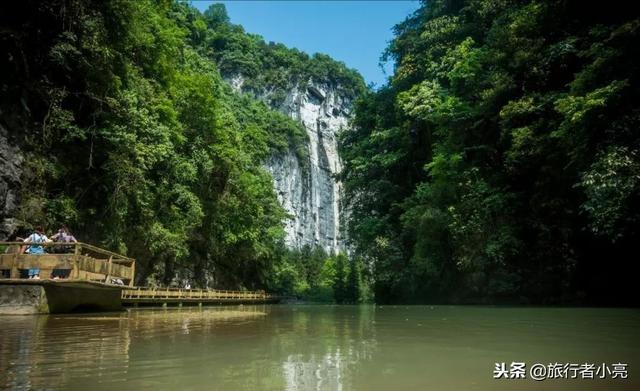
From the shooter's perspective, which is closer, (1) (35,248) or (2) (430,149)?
(1) (35,248)

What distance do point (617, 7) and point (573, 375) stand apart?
52.5ft

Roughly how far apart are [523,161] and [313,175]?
81178 mm

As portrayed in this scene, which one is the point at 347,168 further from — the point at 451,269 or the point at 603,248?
the point at 603,248

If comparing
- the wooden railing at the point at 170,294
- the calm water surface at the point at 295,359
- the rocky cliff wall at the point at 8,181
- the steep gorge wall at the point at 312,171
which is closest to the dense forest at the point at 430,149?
the rocky cliff wall at the point at 8,181

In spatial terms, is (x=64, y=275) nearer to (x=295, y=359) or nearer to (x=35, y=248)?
(x=35, y=248)

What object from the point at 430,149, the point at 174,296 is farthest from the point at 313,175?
the point at 174,296

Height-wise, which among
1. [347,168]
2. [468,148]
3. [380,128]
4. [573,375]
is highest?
[380,128]

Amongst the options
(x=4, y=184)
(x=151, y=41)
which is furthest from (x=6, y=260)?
(x=151, y=41)

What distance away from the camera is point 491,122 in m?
19.9

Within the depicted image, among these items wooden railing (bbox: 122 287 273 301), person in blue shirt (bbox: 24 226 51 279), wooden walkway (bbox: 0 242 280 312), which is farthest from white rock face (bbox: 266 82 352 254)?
person in blue shirt (bbox: 24 226 51 279)

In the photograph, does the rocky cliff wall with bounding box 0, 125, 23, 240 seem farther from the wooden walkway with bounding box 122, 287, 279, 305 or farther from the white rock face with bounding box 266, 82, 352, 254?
the white rock face with bounding box 266, 82, 352, 254

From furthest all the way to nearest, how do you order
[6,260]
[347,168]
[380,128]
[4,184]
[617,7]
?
[347,168] < [380,128] < [617,7] < [4,184] < [6,260]

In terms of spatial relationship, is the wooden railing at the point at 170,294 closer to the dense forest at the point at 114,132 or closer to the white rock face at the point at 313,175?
the dense forest at the point at 114,132

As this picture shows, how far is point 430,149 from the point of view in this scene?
27.7m
